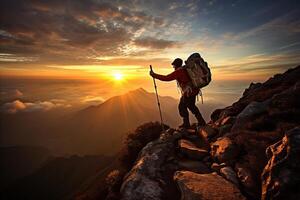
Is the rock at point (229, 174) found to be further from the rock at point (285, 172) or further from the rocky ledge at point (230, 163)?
the rock at point (285, 172)

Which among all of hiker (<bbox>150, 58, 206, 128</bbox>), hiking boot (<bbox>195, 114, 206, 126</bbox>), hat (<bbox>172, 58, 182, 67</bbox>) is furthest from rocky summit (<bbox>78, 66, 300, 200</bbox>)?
hat (<bbox>172, 58, 182, 67</bbox>)

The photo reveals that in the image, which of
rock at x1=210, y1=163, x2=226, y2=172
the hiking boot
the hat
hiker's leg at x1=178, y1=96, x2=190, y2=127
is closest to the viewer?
rock at x1=210, y1=163, x2=226, y2=172

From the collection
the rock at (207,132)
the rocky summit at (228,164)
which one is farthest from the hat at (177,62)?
the rock at (207,132)

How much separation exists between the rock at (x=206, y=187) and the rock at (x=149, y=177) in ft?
2.47

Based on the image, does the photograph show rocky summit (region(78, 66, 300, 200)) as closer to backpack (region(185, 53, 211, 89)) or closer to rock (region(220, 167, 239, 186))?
rock (region(220, 167, 239, 186))

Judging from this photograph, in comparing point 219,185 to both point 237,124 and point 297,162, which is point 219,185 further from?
point 237,124

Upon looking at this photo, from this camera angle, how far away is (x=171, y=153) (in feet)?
27.5

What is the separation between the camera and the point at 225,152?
6.95 meters

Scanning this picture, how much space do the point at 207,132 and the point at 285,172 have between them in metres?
5.50

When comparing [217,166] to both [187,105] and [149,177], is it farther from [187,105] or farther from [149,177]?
[187,105]

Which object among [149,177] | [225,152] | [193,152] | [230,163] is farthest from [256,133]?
[149,177]

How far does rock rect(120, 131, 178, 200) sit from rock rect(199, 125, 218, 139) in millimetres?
1985

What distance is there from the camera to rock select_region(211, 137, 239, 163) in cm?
683

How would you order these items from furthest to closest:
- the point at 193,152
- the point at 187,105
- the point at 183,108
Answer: the point at 183,108
the point at 187,105
the point at 193,152
